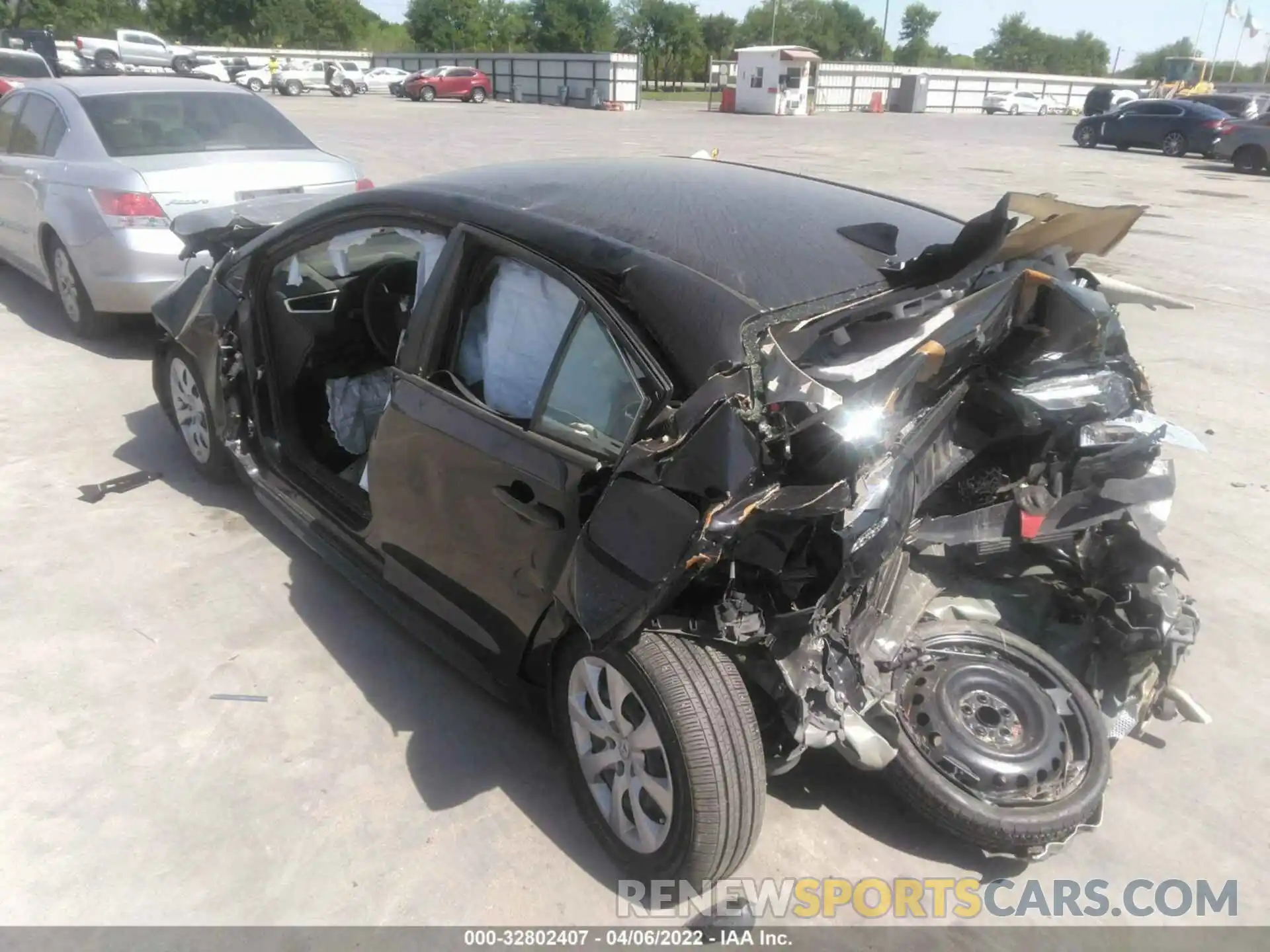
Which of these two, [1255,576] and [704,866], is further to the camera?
[1255,576]

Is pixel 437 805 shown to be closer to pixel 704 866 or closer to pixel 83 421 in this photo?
pixel 704 866

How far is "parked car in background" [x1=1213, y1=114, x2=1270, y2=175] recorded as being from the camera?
2192cm

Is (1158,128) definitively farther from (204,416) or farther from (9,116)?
(204,416)

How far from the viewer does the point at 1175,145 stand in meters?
26.6

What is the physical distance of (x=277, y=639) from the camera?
350cm

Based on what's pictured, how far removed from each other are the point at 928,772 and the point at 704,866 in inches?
27.1

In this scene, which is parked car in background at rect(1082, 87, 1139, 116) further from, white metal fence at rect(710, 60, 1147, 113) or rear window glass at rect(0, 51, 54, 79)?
rear window glass at rect(0, 51, 54, 79)

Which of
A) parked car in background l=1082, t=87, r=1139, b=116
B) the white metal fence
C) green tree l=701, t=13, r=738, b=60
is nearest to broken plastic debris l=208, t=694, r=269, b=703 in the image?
parked car in background l=1082, t=87, r=1139, b=116

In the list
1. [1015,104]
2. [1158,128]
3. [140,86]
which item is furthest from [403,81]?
[140,86]

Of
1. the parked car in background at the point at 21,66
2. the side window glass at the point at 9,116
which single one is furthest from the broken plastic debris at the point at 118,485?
the parked car in background at the point at 21,66

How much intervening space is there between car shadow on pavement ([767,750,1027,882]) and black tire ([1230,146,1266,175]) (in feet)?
81.5

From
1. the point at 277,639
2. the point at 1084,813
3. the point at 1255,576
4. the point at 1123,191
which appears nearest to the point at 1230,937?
the point at 1084,813

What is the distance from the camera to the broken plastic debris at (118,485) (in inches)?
179

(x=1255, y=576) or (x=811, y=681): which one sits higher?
(x=811, y=681)
